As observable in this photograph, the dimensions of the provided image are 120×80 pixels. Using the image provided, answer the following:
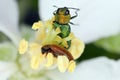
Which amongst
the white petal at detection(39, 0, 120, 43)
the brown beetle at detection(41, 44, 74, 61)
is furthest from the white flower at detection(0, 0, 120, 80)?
the brown beetle at detection(41, 44, 74, 61)

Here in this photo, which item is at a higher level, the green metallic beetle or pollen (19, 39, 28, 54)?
the green metallic beetle

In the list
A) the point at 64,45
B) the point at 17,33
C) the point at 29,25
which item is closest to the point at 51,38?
the point at 64,45

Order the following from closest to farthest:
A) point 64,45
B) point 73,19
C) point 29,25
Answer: point 64,45 < point 73,19 < point 29,25

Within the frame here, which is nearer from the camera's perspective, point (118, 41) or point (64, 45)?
point (64, 45)

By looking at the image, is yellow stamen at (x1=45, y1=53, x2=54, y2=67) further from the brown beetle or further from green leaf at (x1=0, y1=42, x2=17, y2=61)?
green leaf at (x1=0, y1=42, x2=17, y2=61)

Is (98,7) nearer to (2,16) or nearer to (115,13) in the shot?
(115,13)

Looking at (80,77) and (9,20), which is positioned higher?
(9,20)

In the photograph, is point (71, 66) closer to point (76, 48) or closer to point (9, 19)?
point (76, 48)
